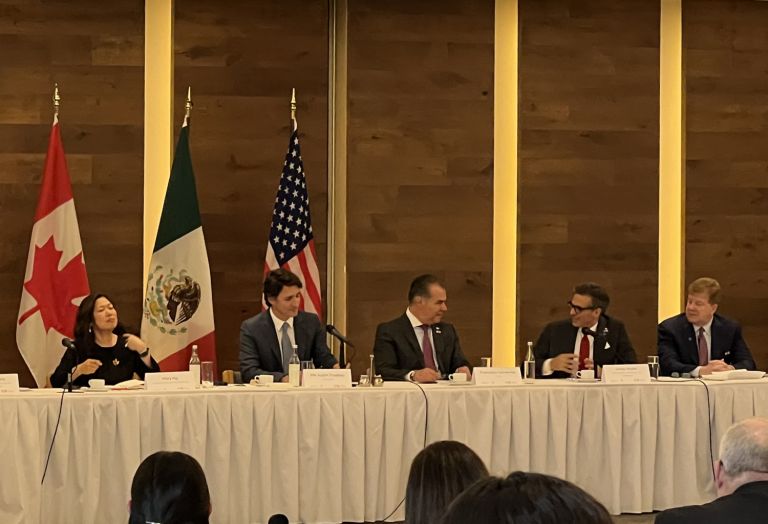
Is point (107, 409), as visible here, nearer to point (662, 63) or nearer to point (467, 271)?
point (467, 271)

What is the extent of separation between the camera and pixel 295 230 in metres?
6.41

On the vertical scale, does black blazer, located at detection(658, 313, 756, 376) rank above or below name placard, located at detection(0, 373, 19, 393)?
above

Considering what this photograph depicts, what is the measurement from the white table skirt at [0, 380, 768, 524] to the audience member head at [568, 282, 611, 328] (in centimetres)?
65

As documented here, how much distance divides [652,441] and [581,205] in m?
2.52

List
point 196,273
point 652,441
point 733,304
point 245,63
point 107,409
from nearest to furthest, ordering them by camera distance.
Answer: point 107,409, point 652,441, point 196,273, point 245,63, point 733,304

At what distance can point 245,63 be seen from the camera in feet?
22.0

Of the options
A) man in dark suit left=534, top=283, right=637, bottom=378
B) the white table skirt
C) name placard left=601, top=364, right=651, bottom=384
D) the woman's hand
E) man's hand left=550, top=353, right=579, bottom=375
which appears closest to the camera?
the white table skirt

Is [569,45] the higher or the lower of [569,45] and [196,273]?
the higher

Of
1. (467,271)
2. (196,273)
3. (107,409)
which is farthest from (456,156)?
(107,409)

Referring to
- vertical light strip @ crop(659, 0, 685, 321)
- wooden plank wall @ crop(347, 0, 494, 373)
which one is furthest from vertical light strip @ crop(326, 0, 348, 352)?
vertical light strip @ crop(659, 0, 685, 321)

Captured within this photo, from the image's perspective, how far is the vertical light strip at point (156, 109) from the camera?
6602mm

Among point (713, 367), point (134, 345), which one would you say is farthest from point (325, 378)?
point (713, 367)

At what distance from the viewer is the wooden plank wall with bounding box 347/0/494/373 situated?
22.4 feet

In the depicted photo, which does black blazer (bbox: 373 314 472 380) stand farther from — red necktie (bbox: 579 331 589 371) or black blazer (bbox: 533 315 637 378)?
red necktie (bbox: 579 331 589 371)
